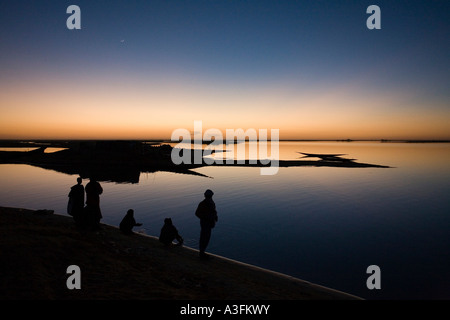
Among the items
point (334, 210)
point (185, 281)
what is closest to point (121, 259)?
point (185, 281)

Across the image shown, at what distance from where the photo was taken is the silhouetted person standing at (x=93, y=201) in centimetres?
1155

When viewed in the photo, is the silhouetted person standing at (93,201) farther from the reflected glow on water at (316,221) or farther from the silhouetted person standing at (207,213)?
the silhouetted person standing at (207,213)

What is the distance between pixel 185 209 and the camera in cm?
1972

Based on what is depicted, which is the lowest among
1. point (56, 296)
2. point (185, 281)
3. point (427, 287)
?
point (427, 287)

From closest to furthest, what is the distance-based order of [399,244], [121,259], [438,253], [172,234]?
[121,259], [172,234], [438,253], [399,244]

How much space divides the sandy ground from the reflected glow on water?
1995 millimetres

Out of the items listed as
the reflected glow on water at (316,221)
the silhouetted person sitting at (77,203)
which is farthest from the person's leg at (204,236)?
the silhouetted person sitting at (77,203)

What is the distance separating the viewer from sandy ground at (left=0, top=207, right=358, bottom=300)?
640 cm

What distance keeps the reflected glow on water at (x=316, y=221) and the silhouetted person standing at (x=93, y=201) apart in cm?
335

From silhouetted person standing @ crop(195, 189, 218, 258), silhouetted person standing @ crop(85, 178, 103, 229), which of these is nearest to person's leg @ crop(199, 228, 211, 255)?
silhouetted person standing @ crop(195, 189, 218, 258)

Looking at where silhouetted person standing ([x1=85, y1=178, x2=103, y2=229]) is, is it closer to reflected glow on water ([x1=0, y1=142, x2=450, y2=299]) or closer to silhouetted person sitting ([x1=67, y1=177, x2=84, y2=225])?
silhouetted person sitting ([x1=67, y1=177, x2=84, y2=225])

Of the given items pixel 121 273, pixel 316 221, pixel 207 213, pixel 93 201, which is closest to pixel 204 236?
pixel 207 213
